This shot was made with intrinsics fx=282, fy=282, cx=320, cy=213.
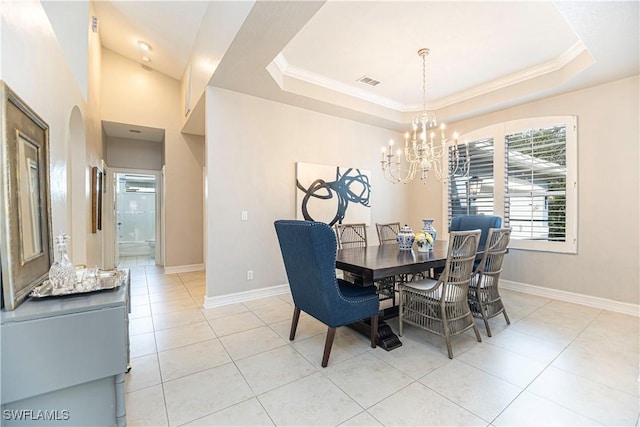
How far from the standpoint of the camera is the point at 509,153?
432cm

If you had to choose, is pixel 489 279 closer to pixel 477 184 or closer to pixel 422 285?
pixel 422 285

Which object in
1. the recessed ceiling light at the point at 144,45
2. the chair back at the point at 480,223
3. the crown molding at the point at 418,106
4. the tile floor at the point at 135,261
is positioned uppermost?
the recessed ceiling light at the point at 144,45

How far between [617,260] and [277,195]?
14.3 feet

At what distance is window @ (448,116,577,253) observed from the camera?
378 cm

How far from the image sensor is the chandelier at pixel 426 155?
10.5 ft

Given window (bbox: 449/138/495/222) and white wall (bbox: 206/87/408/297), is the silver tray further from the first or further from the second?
window (bbox: 449/138/495/222)

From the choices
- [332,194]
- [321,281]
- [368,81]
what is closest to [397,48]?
[368,81]

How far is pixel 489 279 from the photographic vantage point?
290 cm

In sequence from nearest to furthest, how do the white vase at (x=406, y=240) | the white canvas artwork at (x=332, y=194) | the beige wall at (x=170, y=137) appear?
the white vase at (x=406, y=240), the white canvas artwork at (x=332, y=194), the beige wall at (x=170, y=137)

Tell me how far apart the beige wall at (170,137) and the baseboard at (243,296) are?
8.04 feet

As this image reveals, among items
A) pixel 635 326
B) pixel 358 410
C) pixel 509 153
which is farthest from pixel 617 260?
pixel 358 410

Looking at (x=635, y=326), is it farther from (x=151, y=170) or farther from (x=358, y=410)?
(x=151, y=170)

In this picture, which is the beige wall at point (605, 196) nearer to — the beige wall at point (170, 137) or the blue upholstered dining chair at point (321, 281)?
the blue upholstered dining chair at point (321, 281)

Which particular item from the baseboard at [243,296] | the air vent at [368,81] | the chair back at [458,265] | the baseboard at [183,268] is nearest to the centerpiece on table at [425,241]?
the chair back at [458,265]
